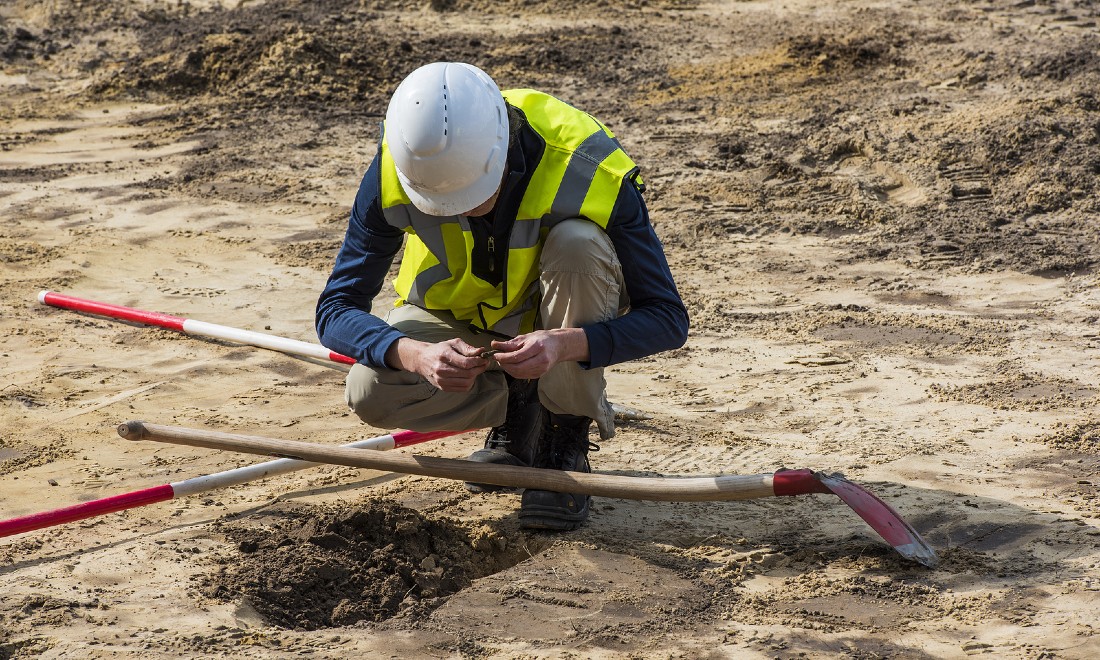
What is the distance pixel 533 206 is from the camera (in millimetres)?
2846

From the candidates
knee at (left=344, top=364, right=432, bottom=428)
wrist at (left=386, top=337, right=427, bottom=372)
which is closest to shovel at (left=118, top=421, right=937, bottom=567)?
knee at (left=344, top=364, right=432, bottom=428)

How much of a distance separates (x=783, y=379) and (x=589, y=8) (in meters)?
6.16

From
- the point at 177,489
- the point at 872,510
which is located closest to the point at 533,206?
the point at 872,510

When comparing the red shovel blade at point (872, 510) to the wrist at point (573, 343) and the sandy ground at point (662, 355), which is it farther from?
the wrist at point (573, 343)

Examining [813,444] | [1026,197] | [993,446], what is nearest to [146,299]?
[813,444]

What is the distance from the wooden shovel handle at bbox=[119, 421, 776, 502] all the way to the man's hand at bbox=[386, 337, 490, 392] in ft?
0.96

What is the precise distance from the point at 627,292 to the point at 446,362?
574mm

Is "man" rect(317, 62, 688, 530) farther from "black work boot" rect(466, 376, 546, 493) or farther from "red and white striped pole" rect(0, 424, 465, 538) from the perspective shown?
"red and white striped pole" rect(0, 424, 465, 538)

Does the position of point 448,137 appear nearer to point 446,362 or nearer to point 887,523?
point 446,362

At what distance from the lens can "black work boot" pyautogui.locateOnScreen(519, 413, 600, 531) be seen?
3.10 metres

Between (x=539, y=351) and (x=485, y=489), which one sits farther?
(x=485, y=489)

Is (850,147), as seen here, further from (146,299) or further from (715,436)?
(146,299)

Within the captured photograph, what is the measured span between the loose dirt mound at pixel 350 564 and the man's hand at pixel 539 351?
2.03 ft

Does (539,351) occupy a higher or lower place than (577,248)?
lower
